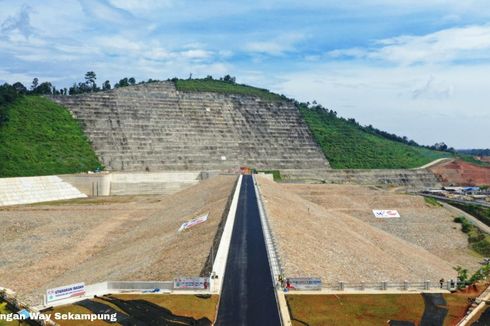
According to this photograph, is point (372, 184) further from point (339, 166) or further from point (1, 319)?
point (1, 319)

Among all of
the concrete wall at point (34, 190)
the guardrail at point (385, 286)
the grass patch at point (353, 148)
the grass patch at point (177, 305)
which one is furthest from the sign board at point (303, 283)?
the grass patch at point (353, 148)

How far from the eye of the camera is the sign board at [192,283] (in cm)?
2989

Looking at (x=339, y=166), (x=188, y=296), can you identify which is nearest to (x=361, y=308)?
(x=188, y=296)

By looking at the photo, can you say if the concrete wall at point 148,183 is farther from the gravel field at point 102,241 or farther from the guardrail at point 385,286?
the guardrail at point 385,286

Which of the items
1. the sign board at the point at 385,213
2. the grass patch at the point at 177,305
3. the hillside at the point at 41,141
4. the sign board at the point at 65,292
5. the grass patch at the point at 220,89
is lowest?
the sign board at the point at 385,213

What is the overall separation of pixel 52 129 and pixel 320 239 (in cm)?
8426

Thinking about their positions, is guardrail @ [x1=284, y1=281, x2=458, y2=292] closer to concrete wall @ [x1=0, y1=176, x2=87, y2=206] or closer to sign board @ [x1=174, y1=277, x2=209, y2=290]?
sign board @ [x1=174, y1=277, x2=209, y2=290]

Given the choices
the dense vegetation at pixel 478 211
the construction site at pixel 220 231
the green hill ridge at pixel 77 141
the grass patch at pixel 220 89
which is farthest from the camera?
the grass patch at pixel 220 89

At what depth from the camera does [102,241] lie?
5844 cm

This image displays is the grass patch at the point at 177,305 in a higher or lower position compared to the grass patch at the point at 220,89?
lower

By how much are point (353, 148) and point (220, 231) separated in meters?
108

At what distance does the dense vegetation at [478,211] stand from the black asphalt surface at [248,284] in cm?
5225

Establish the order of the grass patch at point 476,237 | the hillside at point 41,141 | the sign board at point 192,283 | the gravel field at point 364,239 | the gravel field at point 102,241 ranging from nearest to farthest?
the sign board at point 192,283 < the gravel field at point 364,239 < the gravel field at point 102,241 < the grass patch at point 476,237 < the hillside at point 41,141

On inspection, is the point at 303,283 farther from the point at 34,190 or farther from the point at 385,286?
the point at 34,190
